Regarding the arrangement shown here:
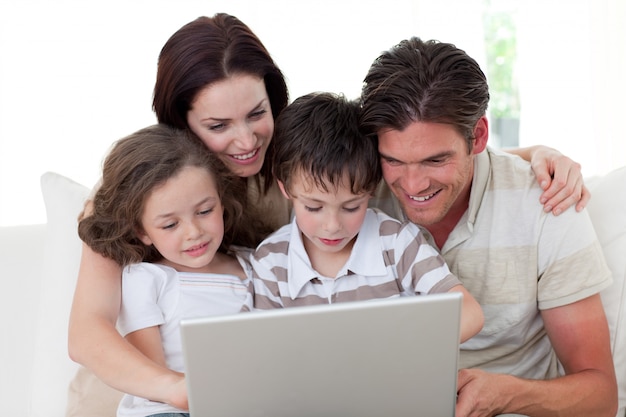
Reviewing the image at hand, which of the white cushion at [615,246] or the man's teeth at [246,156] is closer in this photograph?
the white cushion at [615,246]

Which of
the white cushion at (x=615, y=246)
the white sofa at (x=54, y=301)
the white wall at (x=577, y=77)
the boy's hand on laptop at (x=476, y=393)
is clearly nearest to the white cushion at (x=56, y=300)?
the white sofa at (x=54, y=301)

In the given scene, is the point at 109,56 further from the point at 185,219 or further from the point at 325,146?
the point at 325,146

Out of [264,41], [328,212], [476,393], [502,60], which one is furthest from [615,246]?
[502,60]

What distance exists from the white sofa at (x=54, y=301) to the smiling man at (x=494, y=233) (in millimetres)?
142

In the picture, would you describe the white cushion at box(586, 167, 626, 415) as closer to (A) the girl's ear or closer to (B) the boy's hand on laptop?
(B) the boy's hand on laptop

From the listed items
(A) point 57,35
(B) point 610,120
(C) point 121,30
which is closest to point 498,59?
(B) point 610,120

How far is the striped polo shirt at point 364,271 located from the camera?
170 cm

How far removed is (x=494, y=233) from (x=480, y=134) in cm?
23

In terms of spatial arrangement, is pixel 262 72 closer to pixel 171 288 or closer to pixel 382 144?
pixel 382 144

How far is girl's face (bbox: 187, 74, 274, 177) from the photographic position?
1.86 meters

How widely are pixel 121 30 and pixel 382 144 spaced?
244 cm

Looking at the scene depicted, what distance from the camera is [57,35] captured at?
12.2 feet

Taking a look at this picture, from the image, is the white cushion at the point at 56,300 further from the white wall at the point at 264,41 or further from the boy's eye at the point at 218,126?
the white wall at the point at 264,41

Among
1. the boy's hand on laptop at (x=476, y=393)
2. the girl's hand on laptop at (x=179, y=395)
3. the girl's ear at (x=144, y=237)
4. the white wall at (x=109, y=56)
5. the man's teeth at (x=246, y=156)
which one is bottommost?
the boy's hand on laptop at (x=476, y=393)
